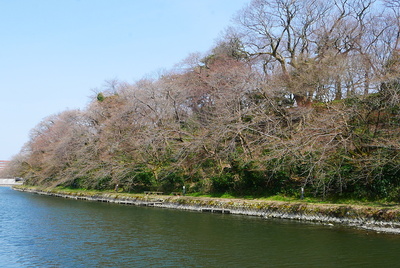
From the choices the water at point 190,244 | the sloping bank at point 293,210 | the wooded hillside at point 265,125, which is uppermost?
the wooded hillside at point 265,125

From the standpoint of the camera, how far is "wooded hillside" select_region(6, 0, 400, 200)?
19406mm

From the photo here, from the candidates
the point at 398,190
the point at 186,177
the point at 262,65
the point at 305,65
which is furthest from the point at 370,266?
the point at 262,65

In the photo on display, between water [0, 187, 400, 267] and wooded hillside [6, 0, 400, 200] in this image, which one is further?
wooded hillside [6, 0, 400, 200]

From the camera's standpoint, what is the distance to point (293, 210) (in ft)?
62.2

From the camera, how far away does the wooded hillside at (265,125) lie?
1941 centimetres

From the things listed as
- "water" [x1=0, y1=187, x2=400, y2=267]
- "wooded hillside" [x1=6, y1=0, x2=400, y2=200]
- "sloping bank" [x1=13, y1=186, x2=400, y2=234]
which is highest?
"wooded hillside" [x1=6, y1=0, x2=400, y2=200]

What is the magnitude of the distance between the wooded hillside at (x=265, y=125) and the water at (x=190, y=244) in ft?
15.6

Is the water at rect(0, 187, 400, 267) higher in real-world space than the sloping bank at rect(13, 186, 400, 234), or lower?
lower

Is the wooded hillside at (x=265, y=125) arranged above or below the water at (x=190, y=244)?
above

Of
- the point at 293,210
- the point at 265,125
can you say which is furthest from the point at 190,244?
→ the point at 265,125

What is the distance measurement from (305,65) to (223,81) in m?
7.07

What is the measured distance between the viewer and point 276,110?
81.7 feet

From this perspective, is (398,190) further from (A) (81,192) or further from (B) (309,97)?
(A) (81,192)

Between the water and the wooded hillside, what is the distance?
476cm
